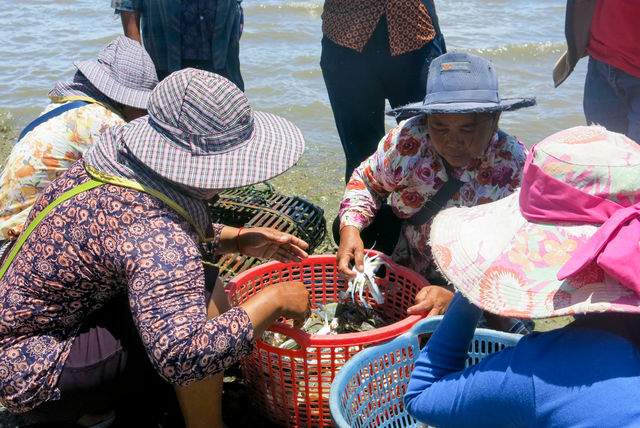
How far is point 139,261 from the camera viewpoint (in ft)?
5.53

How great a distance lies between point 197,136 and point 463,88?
1081mm

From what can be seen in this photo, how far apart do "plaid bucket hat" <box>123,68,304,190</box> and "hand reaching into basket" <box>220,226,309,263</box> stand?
0.61 metres

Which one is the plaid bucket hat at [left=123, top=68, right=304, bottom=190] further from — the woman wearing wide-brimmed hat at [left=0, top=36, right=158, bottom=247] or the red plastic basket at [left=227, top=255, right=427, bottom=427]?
the woman wearing wide-brimmed hat at [left=0, top=36, right=158, bottom=247]

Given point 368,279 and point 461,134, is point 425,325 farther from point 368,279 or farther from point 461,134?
point 461,134

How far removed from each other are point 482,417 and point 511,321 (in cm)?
122

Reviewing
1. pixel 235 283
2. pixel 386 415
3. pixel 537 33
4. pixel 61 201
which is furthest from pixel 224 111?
pixel 537 33

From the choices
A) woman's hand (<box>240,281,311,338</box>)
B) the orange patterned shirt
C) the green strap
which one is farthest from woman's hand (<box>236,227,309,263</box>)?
the orange patterned shirt

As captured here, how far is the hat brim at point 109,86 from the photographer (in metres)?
2.68

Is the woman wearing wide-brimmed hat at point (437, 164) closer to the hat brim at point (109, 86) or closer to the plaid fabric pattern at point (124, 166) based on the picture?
the plaid fabric pattern at point (124, 166)

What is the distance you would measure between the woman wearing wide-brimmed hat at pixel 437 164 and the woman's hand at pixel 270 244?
188 mm

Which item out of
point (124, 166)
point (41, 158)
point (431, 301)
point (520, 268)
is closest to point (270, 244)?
point (431, 301)

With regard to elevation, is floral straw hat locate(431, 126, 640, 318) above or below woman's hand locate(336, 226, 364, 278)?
above

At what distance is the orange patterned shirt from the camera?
9.80 feet

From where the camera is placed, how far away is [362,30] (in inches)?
120
